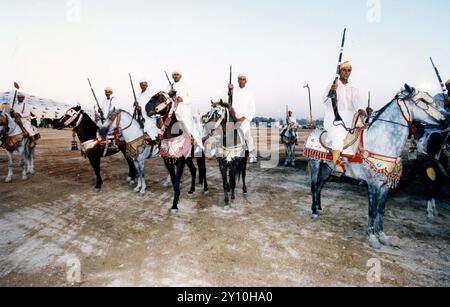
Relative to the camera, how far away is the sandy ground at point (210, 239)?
3902mm

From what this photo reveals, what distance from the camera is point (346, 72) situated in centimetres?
514

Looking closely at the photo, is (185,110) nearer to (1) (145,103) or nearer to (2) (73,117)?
(1) (145,103)

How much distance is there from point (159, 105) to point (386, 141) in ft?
15.8

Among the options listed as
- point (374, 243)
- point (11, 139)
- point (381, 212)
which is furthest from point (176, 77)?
point (11, 139)

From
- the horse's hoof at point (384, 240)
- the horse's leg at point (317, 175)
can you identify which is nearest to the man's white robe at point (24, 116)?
the horse's leg at point (317, 175)

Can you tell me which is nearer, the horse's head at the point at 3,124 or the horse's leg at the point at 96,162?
the horse's leg at the point at 96,162

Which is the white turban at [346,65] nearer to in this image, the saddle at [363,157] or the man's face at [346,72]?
the man's face at [346,72]

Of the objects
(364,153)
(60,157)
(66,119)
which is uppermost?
(66,119)

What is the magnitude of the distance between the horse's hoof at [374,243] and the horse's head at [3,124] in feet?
37.6

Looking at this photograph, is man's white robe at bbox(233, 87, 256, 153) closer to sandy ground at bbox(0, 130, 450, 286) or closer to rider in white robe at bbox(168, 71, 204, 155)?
rider in white robe at bbox(168, 71, 204, 155)

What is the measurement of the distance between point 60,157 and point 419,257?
16.1 metres

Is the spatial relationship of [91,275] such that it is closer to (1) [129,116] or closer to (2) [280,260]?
(2) [280,260]

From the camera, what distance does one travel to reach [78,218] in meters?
6.14
